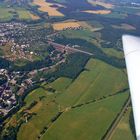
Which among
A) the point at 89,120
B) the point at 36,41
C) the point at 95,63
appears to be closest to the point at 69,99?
the point at 89,120

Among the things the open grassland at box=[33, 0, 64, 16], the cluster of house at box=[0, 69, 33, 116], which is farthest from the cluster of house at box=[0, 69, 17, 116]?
the open grassland at box=[33, 0, 64, 16]

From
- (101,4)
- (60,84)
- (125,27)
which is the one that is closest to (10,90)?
(60,84)

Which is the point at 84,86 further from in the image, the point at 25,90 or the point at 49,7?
the point at 49,7

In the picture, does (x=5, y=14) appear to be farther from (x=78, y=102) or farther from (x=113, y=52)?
(x=78, y=102)

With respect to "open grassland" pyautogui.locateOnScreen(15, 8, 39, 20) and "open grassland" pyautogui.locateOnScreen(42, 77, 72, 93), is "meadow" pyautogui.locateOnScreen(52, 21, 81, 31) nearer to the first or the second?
"open grassland" pyautogui.locateOnScreen(15, 8, 39, 20)

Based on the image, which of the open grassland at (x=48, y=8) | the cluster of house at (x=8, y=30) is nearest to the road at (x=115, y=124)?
the cluster of house at (x=8, y=30)

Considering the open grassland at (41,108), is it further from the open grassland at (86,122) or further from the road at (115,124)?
the road at (115,124)

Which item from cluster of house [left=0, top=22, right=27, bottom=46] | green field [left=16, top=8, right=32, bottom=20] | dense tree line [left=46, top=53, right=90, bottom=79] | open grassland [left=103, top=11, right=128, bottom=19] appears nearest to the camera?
dense tree line [left=46, top=53, right=90, bottom=79]
